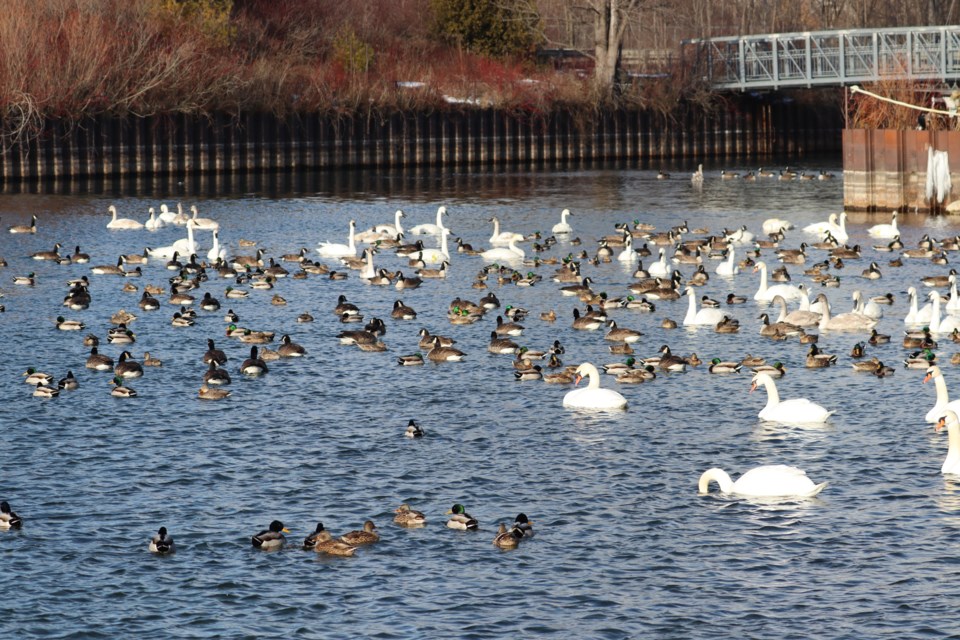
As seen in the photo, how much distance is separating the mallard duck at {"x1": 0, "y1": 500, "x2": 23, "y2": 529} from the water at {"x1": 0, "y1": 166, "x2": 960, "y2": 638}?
300 mm

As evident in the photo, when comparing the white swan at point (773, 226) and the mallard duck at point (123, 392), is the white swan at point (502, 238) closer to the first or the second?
the white swan at point (773, 226)

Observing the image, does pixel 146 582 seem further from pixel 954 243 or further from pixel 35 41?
pixel 35 41

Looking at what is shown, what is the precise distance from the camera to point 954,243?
57.3 m

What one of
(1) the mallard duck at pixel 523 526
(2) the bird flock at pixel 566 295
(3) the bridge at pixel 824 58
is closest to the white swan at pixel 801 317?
(2) the bird flock at pixel 566 295

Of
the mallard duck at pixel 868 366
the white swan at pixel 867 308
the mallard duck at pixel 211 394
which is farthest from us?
the white swan at pixel 867 308

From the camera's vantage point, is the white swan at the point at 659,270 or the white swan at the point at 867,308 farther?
the white swan at the point at 659,270

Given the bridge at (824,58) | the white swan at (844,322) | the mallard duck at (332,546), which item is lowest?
the mallard duck at (332,546)

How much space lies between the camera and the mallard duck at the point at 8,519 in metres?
26.0

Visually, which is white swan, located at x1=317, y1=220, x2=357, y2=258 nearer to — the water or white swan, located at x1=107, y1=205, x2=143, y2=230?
the water

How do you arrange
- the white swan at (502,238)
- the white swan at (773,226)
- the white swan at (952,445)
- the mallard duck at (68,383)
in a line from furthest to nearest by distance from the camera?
the white swan at (773,226) < the white swan at (502,238) < the mallard duck at (68,383) < the white swan at (952,445)

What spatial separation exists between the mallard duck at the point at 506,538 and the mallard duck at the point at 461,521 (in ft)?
1.90

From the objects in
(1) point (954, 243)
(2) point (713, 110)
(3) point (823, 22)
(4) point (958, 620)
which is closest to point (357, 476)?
(4) point (958, 620)

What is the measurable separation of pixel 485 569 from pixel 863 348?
720 inches

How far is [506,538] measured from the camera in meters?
25.0
